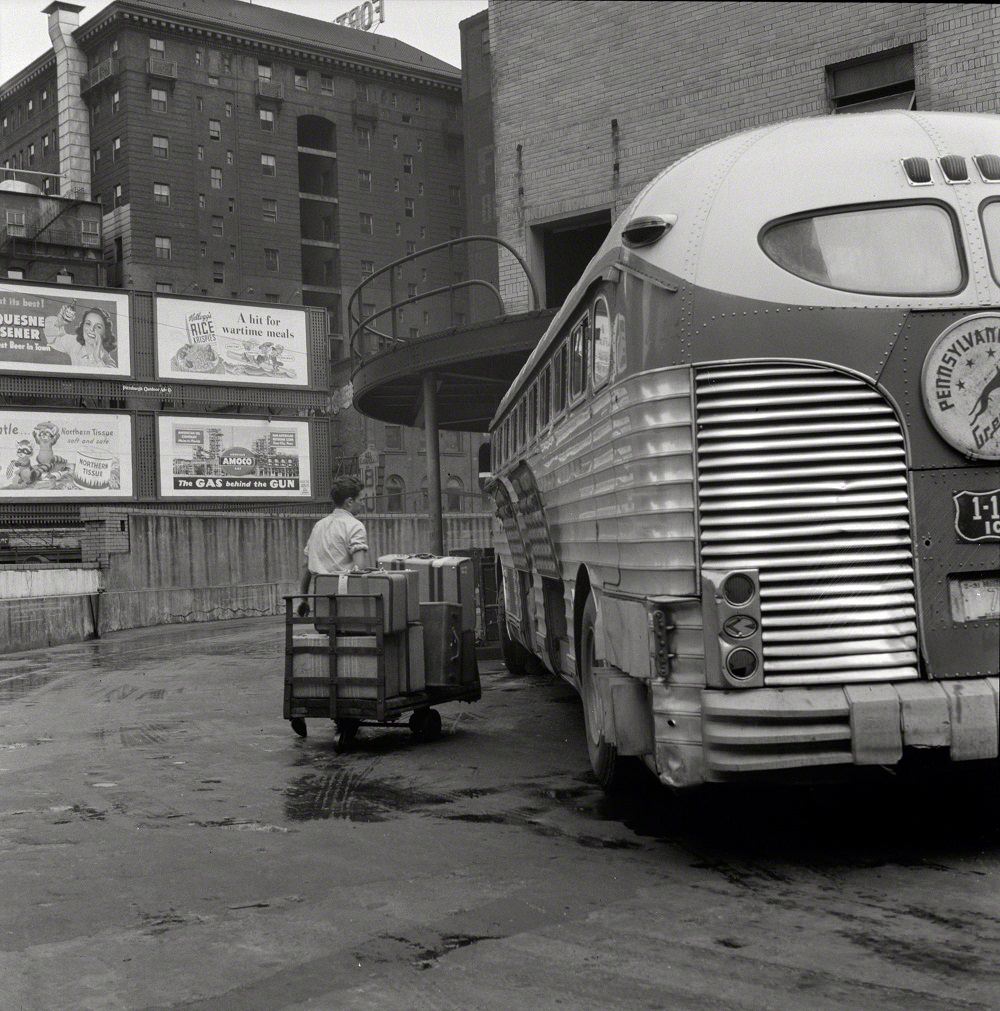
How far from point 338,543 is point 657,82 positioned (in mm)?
10992

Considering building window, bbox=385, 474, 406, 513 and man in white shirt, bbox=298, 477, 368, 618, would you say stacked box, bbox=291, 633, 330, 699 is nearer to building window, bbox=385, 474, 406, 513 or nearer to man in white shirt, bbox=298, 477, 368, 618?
man in white shirt, bbox=298, 477, 368, 618

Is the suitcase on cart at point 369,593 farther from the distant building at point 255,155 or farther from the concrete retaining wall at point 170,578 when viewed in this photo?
the distant building at point 255,155

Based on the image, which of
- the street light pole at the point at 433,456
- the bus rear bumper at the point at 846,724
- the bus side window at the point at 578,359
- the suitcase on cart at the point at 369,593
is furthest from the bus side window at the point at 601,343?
the street light pole at the point at 433,456

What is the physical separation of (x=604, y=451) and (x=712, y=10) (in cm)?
1331

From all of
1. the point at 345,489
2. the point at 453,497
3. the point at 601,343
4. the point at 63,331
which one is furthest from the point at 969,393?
the point at 453,497

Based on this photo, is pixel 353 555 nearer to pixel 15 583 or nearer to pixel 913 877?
pixel 913 877

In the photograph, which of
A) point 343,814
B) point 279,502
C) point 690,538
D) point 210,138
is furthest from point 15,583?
point 210,138

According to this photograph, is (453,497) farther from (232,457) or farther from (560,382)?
(560,382)

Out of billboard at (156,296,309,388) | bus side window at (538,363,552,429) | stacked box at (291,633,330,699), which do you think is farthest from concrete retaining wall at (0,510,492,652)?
billboard at (156,296,309,388)

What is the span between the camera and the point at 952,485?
6.08m

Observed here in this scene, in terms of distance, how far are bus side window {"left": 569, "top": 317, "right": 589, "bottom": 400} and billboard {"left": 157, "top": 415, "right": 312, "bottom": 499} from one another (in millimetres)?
51020

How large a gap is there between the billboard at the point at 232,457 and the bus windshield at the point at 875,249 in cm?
5347

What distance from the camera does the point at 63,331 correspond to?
56.7 metres

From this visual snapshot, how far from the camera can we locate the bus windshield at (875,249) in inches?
244
